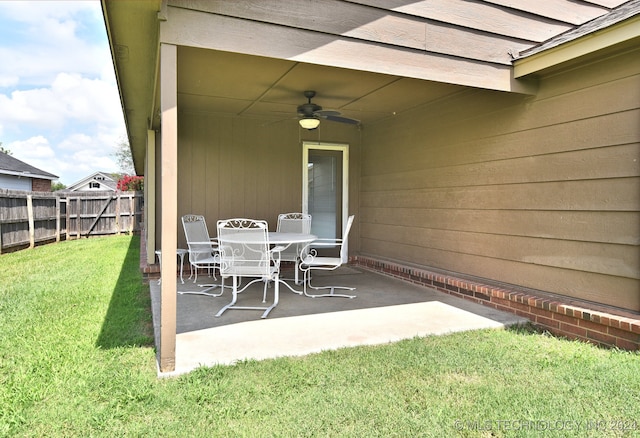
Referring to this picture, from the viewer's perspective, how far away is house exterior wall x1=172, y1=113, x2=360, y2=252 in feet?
19.2

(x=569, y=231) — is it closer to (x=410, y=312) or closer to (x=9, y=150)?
(x=410, y=312)

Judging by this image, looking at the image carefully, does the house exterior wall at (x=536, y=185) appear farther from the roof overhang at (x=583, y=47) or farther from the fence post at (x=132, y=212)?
the fence post at (x=132, y=212)

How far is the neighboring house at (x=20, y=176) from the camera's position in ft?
51.1

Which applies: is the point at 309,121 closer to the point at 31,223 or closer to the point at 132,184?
the point at 31,223

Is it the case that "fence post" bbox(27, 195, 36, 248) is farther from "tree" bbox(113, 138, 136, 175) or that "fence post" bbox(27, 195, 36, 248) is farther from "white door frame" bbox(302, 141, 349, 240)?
"tree" bbox(113, 138, 136, 175)

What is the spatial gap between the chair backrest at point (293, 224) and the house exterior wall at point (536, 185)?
4.47ft

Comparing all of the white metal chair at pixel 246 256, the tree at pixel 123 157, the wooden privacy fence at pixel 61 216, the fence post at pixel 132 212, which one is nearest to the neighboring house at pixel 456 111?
the white metal chair at pixel 246 256

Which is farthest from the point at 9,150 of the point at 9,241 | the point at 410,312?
the point at 410,312

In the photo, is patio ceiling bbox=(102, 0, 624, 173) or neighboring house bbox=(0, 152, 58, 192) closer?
patio ceiling bbox=(102, 0, 624, 173)

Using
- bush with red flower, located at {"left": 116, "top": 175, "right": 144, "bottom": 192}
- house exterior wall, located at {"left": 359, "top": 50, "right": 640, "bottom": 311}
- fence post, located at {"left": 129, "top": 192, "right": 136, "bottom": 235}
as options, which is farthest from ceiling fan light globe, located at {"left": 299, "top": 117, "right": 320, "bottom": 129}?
bush with red flower, located at {"left": 116, "top": 175, "right": 144, "bottom": 192}

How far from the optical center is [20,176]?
54.5 ft

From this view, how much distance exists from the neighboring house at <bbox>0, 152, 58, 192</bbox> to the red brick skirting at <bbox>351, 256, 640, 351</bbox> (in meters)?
17.1

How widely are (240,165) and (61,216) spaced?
27.2 feet

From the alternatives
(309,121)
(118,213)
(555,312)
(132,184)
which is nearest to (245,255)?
(309,121)
